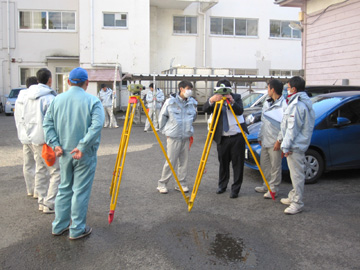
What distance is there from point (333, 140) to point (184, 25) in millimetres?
21025

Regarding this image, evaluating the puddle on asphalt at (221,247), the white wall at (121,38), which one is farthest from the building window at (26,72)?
the puddle on asphalt at (221,247)

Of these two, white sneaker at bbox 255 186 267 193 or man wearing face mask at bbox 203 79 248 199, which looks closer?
man wearing face mask at bbox 203 79 248 199

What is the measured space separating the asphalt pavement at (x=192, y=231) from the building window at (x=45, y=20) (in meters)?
20.6

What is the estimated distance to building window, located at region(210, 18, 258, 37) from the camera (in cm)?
2678

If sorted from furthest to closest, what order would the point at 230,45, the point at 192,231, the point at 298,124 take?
1. the point at 230,45
2. the point at 298,124
3. the point at 192,231

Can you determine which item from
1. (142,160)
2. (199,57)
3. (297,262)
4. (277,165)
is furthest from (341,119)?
(199,57)

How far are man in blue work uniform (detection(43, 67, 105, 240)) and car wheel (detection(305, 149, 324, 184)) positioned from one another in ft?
13.2

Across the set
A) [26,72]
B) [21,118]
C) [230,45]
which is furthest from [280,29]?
[21,118]

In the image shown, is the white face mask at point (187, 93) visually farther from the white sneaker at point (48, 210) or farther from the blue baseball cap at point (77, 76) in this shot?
the white sneaker at point (48, 210)

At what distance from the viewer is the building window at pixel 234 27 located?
87.9 feet

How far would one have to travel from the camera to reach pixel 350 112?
23.7ft

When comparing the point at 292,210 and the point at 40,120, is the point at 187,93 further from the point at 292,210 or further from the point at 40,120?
the point at 292,210

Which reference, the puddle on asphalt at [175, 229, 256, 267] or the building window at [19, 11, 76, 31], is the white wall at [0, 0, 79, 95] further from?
the puddle on asphalt at [175, 229, 256, 267]

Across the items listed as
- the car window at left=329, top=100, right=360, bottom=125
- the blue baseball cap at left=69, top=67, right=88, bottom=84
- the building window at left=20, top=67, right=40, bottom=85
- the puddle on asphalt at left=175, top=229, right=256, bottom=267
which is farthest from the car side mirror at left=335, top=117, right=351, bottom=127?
the building window at left=20, top=67, right=40, bottom=85
